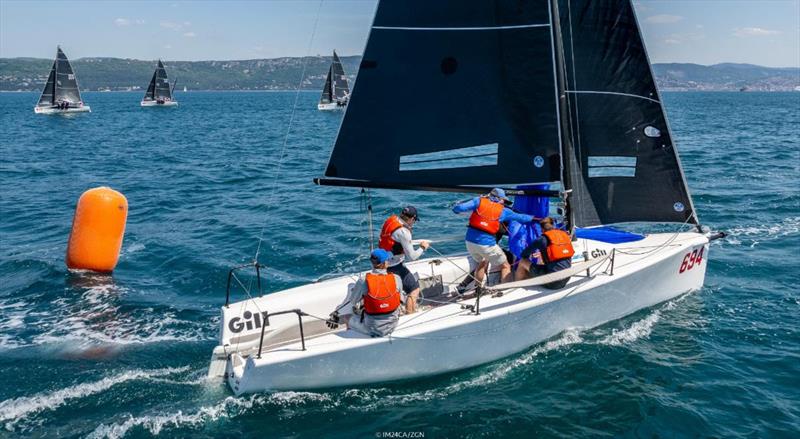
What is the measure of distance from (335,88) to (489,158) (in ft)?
235

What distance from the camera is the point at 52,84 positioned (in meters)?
74.2

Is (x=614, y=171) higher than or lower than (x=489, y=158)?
lower

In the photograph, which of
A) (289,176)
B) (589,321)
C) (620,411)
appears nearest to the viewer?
(620,411)

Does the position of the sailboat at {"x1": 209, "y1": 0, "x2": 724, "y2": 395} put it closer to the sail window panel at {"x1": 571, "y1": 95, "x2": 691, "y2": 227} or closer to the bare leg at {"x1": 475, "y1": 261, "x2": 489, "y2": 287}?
the sail window panel at {"x1": 571, "y1": 95, "x2": 691, "y2": 227}

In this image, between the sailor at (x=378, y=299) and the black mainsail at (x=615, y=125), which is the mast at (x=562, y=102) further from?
the sailor at (x=378, y=299)

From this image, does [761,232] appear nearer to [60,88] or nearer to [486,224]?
[486,224]

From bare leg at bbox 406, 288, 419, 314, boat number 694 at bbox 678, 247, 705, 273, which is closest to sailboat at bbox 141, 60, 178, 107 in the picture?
bare leg at bbox 406, 288, 419, 314

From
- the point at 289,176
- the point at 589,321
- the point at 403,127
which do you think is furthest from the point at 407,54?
the point at 289,176

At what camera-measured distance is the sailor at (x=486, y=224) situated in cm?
1015

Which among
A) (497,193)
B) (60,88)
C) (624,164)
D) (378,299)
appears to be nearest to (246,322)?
(378,299)

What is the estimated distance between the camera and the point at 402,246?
9.75 meters

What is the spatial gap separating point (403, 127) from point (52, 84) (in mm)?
77045

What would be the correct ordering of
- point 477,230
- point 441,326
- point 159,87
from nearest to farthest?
point 441,326, point 477,230, point 159,87

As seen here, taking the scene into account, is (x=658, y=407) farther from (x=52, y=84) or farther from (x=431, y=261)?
(x=52, y=84)
